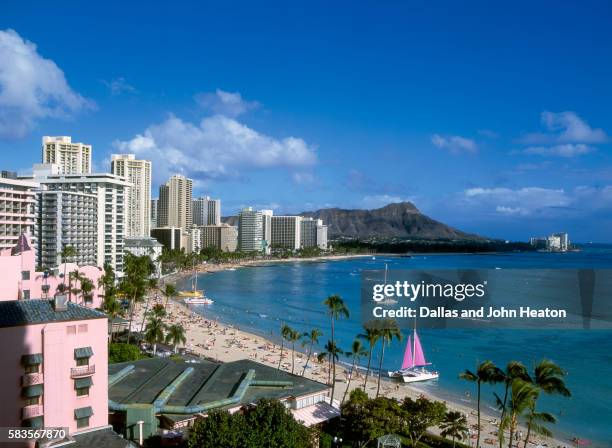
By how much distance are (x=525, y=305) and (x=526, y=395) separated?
62.1m

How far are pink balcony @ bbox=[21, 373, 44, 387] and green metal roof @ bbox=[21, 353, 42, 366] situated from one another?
33 centimetres

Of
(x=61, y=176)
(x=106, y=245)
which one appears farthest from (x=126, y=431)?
(x=61, y=176)

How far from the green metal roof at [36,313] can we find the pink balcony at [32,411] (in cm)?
254

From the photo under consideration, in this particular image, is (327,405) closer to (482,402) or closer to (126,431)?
(126,431)

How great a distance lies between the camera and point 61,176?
79000 mm

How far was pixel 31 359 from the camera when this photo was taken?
596 inches

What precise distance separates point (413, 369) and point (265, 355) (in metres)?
13.3

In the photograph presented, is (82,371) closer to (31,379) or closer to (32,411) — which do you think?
(31,379)

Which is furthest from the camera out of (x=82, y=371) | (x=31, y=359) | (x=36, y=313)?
(x=82, y=371)

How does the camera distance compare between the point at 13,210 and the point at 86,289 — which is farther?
the point at 13,210

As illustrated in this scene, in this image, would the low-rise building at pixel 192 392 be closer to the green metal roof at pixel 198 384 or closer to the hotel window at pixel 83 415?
the green metal roof at pixel 198 384

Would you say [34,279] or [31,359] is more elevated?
[31,359]

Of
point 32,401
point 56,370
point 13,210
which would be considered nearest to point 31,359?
point 56,370

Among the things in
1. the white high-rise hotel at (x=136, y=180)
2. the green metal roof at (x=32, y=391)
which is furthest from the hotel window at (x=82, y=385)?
the white high-rise hotel at (x=136, y=180)
